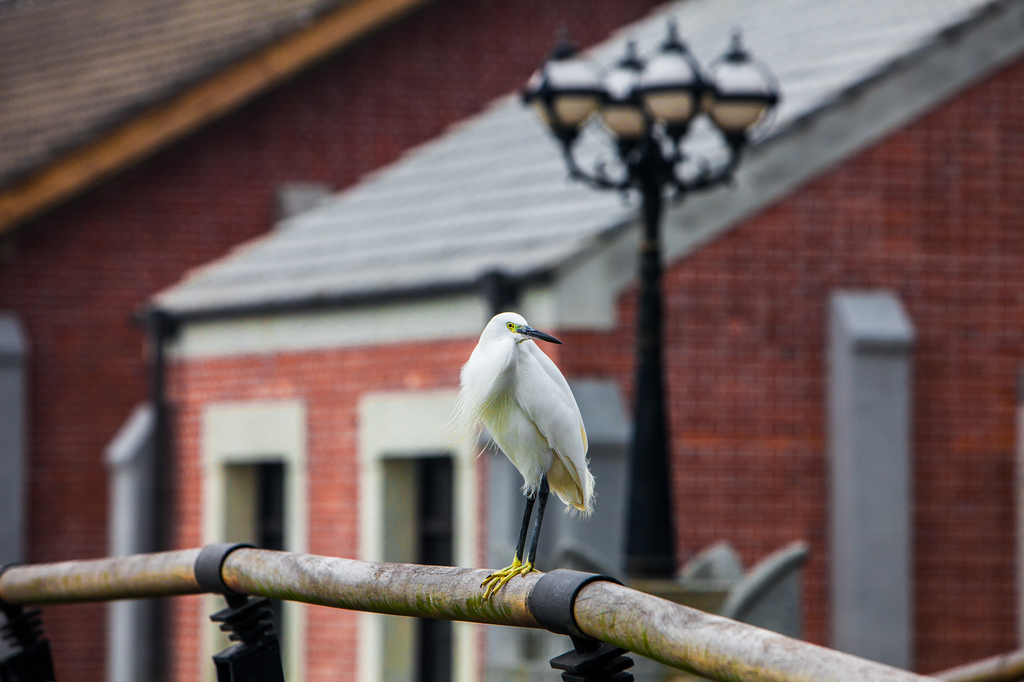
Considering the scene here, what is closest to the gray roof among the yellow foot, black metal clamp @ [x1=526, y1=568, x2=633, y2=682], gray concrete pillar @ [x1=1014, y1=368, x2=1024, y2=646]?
gray concrete pillar @ [x1=1014, y1=368, x2=1024, y2=646]

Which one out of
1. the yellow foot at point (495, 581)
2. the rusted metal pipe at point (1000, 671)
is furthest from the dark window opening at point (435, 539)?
the yellow foot at point (495, 581)

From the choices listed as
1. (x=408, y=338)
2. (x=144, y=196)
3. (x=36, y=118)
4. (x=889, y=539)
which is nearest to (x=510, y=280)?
(x=408, y=338)

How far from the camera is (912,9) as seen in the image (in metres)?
12.8

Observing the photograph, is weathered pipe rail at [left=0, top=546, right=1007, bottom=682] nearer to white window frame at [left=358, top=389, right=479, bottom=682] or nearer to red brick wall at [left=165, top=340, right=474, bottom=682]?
white window frame at [left=358, top=389, right=479, bottom=682]

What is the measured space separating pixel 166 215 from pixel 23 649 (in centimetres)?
1191

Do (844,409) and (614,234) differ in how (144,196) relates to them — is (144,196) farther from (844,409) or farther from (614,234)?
(844,409)

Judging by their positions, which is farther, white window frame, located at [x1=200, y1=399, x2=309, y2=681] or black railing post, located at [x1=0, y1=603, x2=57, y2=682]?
white window frame, located at [x1=200, y1=399, x2=309, y2=681]

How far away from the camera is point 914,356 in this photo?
37.6 ft

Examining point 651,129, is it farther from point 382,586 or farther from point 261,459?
point 261,459

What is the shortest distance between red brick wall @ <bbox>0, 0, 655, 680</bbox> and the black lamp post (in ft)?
24.9

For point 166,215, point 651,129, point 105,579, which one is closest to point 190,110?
point 166,215

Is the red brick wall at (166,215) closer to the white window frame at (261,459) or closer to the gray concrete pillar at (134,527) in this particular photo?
the gray concrete pillar at (134,527)

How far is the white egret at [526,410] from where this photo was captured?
3828 mm

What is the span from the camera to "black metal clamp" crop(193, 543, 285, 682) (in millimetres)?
3676
